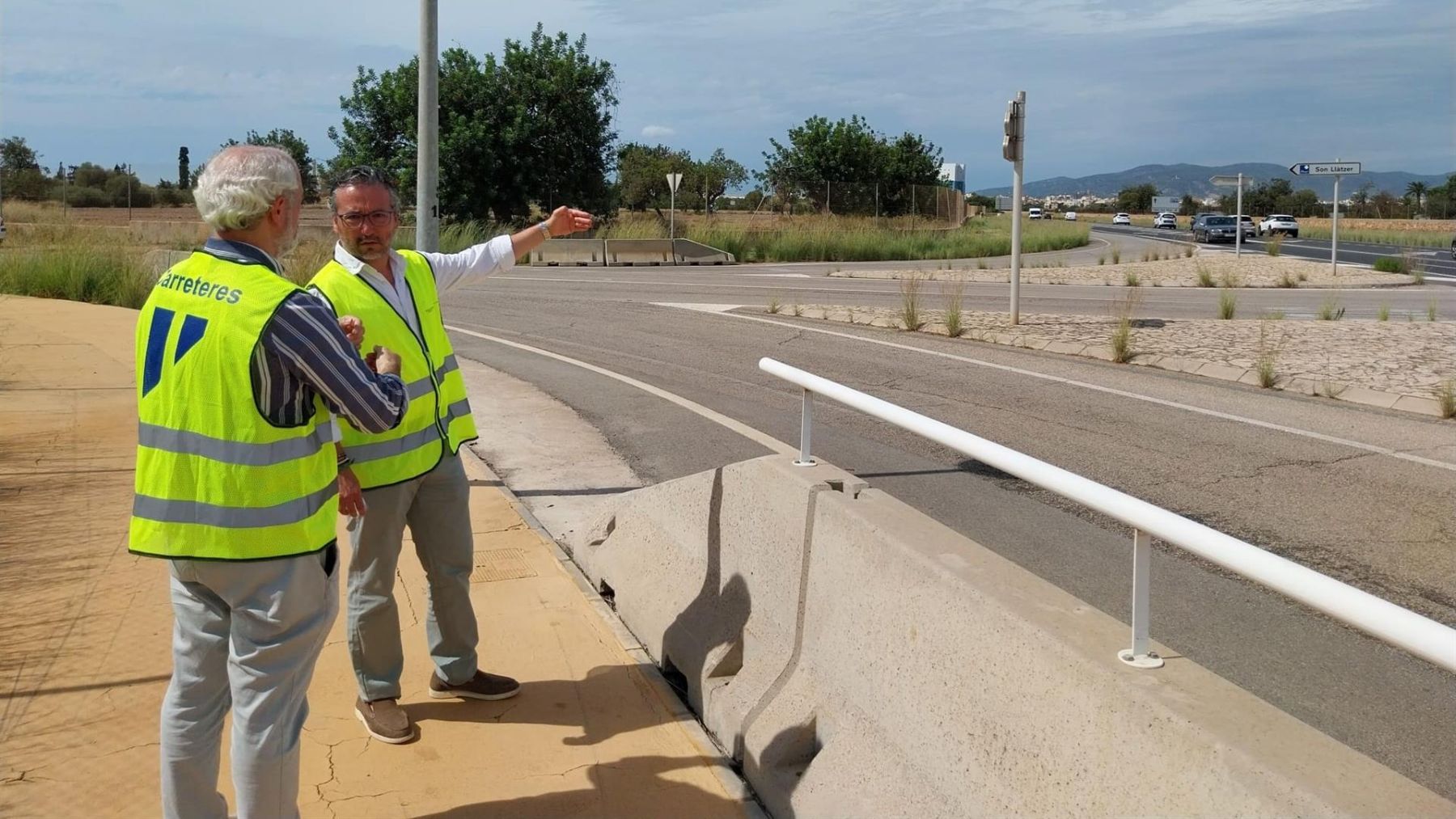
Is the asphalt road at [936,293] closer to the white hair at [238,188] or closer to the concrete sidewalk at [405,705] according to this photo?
the concrete sidewalk at [405,705]

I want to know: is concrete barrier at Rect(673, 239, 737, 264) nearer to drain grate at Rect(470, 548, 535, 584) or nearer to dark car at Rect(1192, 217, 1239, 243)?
drain grate at Rect(470, 548, 535, 584)

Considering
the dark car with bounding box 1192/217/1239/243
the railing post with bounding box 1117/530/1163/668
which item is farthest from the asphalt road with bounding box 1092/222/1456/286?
the railing post with bounding box 1117/530/1163/668

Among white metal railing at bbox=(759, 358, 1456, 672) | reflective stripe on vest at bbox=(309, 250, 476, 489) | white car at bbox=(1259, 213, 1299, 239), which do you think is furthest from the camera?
white car at bbox=(1259, 213, 1299, 239)

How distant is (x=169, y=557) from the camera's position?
3.15m

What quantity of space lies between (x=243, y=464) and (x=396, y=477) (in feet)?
3.71

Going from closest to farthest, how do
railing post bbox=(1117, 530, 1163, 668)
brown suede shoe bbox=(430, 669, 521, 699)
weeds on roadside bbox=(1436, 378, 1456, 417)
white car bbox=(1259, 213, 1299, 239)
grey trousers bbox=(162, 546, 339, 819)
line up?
railing post bbox=(1117, 530, 1163, 668) < grey trousers bbox=(162, 546, 339, 819) < brown suede shoe bbox=(430, 669, 521, 699) < weeds on roadside bbox=(1436, 378, 1456, 417) < white car bbox=(1259, 213, 1299, 239)

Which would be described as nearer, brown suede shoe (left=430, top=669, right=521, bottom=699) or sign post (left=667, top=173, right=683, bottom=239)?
brown suede shoe (left=430, top=669, right=521, bottom=699)

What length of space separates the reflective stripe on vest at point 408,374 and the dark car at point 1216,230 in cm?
6202

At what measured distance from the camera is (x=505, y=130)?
45.2 m

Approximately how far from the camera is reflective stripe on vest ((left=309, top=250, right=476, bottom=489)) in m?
4.18

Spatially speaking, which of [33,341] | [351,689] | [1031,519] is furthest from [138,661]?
[33,341]

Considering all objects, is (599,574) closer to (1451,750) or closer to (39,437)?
(1451,750)

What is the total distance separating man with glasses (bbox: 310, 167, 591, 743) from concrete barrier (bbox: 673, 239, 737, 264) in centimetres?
3148

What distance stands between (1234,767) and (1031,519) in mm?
4858
